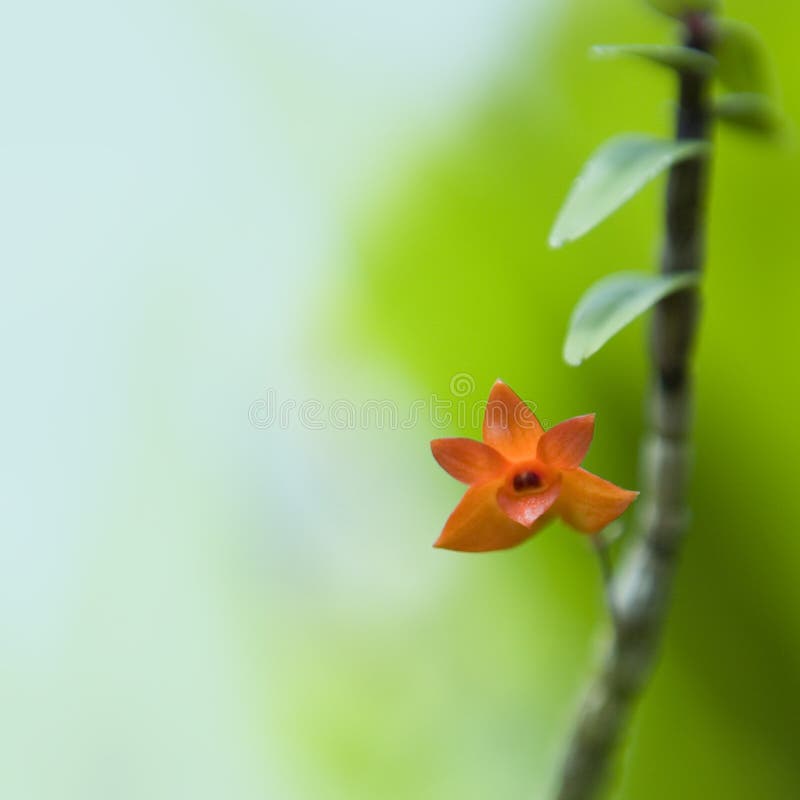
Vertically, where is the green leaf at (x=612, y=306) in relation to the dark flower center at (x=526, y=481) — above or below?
above

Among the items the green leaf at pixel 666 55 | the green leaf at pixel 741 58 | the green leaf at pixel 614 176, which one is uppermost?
the green leaf at pixel 741 58

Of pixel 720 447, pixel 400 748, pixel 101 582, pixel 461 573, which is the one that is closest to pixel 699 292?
pixel 720 447

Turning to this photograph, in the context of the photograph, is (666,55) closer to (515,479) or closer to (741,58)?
(741,58)

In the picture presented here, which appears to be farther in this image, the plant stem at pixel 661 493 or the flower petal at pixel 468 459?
the plant stem at pixel 661 493

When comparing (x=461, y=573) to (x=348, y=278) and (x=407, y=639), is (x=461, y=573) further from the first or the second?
(x=348, y=278)

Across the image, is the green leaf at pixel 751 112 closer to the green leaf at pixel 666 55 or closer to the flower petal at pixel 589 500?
the green leaf at pixel 666 55

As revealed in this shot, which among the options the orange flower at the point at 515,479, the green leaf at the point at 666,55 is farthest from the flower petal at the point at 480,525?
the green leaf at the point at 666,55
